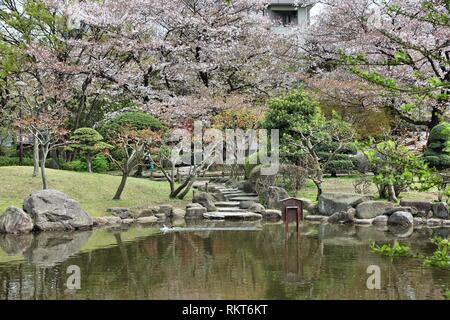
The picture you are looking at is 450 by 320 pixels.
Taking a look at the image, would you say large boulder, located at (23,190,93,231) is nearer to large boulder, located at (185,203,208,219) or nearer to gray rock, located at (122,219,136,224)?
gray rock, located at (122,219,136,224)

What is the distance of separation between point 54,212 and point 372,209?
8979 millimetres

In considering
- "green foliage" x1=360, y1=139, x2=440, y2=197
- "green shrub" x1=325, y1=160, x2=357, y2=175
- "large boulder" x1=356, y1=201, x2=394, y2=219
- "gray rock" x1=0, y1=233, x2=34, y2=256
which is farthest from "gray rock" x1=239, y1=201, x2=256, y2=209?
"green foliage" x1=360, y1=139, x2=440, y2=197

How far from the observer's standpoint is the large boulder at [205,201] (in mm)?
16812

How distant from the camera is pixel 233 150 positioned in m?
21.2

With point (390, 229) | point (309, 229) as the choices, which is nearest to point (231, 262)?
point (309, 229)

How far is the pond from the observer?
7.18 m

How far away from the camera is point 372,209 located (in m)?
14.9

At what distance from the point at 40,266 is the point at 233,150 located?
505 inches

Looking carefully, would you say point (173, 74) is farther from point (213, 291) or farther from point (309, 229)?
point (213, 291)

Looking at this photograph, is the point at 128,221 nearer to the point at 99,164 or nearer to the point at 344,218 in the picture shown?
the point at 344,218
